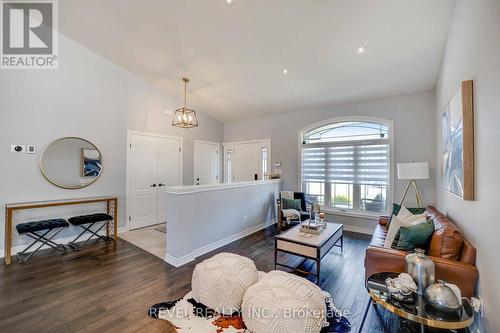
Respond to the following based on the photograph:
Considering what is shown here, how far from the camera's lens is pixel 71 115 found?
414 cm

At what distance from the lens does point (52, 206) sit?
3836 mm

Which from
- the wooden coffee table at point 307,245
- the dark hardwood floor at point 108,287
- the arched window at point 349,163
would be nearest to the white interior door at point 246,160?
the arched window at point 349,163

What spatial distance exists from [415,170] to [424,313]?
9.33 ft

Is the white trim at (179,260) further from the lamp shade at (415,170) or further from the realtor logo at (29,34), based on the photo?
the realtor logo at (29,34)

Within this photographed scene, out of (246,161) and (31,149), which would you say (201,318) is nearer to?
(31,149)

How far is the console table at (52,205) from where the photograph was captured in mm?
3275

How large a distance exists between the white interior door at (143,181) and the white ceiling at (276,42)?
61.1 inches

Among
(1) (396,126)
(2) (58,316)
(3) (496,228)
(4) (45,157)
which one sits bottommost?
(2) (58,316)

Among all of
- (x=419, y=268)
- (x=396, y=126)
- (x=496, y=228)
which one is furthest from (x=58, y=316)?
(x=396, y=126)

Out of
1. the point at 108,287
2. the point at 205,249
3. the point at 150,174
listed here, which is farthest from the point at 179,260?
the point at 150,174

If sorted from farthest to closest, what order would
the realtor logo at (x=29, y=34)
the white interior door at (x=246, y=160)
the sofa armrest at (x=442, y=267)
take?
1. the white interior door at (x=246, y=160)
2. the realtor logo at (x=29, y=34)
3. the sofa armrest at (x=442, y=267)

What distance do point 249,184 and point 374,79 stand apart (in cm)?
307

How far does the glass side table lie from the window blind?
327 centimetres

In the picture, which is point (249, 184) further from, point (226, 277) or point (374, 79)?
point (374, 79)
